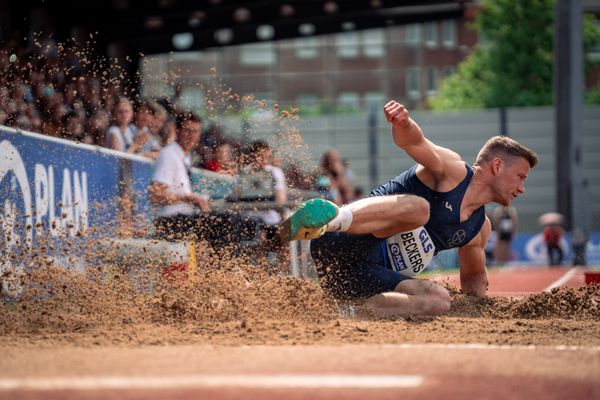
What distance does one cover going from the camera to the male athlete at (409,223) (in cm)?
688

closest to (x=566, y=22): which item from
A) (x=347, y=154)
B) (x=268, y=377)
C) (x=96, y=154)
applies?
(x=347, y=154)

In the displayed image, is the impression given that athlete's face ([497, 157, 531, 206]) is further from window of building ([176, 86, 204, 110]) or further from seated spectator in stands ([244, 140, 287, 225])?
window of building ([176, 86, 204, 110])

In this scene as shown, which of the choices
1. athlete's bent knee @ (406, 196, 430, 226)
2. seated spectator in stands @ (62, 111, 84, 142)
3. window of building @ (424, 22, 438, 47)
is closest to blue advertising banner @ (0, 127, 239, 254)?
seated spectator in stands @ (62, 111, 84, 142)

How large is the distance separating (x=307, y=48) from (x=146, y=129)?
199ft

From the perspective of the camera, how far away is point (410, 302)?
7.00 metres

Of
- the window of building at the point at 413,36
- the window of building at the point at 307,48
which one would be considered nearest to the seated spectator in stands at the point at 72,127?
the window of building at the point at 307,48

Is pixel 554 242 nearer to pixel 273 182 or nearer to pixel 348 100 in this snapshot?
pixel 273 182

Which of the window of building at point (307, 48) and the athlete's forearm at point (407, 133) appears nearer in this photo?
the athlete's forearm at point (407, 133)

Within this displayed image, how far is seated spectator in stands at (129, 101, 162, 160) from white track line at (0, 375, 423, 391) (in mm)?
6976

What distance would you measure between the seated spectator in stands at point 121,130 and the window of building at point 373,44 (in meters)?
61.1

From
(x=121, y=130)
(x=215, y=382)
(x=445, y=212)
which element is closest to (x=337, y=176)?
(x=121, y=130)

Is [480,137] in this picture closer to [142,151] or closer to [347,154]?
[347,154]

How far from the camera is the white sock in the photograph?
22.2ft

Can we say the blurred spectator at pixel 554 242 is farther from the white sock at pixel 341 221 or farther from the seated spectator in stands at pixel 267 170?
the white sock at pixel 341 221
